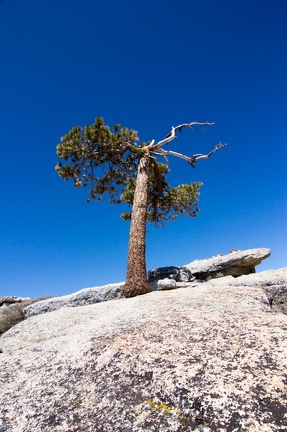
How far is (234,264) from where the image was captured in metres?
14.8

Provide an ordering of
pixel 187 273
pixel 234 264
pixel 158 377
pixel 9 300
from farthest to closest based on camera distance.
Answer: pixel 9 300 → pixel 234 264 → pixel 187 273 → pixel 158 377

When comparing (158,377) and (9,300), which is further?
(9,300)

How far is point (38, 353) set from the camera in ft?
13.8

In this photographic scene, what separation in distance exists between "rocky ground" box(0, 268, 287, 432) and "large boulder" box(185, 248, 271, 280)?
10.6 meters

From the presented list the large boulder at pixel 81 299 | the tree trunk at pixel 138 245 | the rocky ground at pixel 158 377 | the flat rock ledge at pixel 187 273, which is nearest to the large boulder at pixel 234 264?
the flat rock ledge at pixel 187 273

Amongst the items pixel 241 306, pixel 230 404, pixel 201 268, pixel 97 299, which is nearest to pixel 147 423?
pixel 230 404

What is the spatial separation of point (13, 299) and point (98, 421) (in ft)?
52.2

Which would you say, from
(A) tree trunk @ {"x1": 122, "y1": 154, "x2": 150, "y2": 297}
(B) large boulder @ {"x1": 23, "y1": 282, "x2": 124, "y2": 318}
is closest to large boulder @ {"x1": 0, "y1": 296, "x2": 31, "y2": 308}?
(B) large boulder @ {"x1": 23, "y1": 282, "x2": 124, "y2": 318}

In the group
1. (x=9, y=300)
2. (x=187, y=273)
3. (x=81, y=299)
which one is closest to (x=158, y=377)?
(x=81, y=299)

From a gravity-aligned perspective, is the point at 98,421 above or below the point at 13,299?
below

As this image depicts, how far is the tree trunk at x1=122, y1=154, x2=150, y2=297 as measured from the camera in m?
10.2

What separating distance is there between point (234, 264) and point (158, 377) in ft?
42.5

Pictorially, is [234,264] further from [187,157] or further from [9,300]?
[9,300]

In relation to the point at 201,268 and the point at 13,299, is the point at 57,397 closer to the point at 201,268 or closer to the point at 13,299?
the point at 201,268
